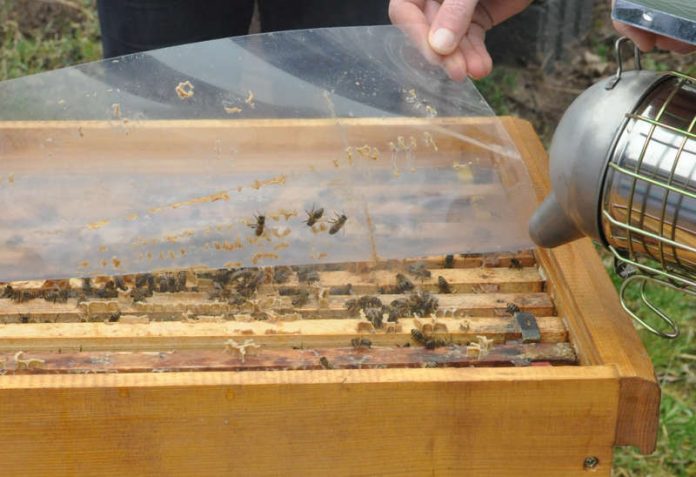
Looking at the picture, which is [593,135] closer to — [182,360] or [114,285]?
[182,360]

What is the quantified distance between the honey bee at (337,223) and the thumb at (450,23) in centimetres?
35

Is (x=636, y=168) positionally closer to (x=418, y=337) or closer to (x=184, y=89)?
(x=418, y=337)

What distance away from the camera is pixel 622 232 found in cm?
131

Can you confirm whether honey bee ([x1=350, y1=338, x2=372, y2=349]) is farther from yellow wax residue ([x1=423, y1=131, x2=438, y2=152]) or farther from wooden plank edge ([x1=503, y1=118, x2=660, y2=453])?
yellow wax residue ([x1=423, y1=131, x2=438, y2=152])

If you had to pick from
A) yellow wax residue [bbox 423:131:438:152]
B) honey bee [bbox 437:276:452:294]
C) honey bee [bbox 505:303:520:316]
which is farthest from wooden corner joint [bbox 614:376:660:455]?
yellow wax residue [bbox 423:131:438:152]

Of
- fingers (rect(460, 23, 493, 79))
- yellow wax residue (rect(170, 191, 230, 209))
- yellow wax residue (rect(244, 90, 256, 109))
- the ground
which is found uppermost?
fingers (rect(460, 23, 493, 79))

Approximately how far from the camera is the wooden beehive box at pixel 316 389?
1.36 metres

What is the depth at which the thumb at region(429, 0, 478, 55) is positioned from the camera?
5.40 feet

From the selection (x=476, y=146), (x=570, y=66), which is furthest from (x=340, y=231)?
(x=570, y=66)

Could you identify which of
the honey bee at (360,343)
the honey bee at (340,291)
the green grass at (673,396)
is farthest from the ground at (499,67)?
the honey bee at (360,343)

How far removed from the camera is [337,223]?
5.73 ft

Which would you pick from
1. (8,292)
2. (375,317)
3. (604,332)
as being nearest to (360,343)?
(375,317)

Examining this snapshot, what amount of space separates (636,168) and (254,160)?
782mm

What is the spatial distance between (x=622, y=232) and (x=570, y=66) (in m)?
2.92
